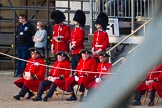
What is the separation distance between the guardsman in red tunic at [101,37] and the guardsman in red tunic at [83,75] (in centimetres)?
99

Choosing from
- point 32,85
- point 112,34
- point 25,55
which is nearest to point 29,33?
point 25,55

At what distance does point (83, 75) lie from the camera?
1097 cm

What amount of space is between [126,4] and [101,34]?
5.77 ft

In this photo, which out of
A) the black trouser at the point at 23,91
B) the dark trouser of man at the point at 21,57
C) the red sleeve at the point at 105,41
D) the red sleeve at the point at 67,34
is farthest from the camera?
the dark trouser of man at the point at 21,57

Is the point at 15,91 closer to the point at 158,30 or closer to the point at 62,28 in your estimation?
the point at 62,28

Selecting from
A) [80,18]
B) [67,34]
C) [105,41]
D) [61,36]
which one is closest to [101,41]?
[105,41]

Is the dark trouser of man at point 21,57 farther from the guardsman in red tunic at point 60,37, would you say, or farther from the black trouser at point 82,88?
the black trouser at point 82,88

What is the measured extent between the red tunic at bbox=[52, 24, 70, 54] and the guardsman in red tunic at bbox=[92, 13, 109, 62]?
943 mm

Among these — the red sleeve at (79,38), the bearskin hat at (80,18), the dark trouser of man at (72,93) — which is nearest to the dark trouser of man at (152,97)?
the dark trouser of man at (72,93)

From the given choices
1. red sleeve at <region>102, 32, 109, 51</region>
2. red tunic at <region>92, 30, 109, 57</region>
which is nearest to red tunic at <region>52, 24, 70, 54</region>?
red tunic at <region>92, 30, 109, 57</region>

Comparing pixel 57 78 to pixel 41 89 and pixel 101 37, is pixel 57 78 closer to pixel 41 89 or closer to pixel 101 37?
pixel 41 89

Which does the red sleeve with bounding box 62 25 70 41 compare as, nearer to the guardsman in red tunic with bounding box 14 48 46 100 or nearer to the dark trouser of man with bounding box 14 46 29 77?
the dark trouser of man with bounding box 14 46 29 77

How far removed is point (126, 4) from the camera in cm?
1403

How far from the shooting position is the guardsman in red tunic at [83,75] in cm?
1095
